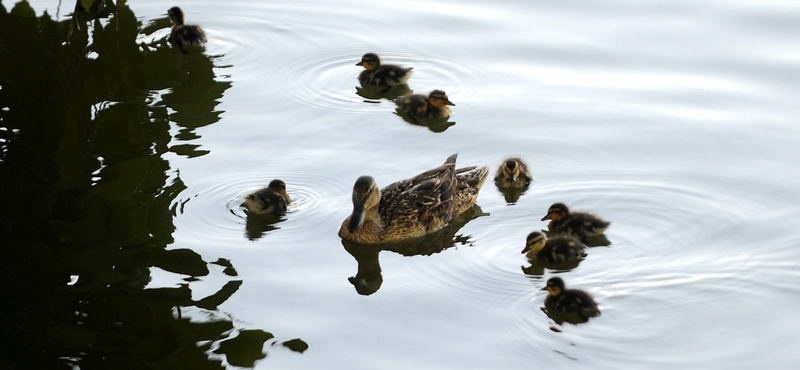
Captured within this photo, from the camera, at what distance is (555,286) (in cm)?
495

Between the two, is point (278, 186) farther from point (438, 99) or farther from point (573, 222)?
point (438, 99)

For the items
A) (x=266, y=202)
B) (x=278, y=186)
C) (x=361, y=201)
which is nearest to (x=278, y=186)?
(x=278, y=186)

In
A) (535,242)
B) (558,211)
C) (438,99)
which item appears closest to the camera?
(535,242)

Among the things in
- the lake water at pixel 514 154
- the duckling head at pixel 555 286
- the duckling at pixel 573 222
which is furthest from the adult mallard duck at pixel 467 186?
the duckling head at pixel 555 286

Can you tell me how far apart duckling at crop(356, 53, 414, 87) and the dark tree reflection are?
1027mm

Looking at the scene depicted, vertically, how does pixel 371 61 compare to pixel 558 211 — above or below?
above

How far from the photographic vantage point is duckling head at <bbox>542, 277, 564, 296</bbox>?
16.2ft

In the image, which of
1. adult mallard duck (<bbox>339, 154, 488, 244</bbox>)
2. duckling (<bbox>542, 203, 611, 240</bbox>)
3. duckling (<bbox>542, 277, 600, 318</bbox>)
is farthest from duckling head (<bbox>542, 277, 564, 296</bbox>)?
adult mallard duck (<bbox>339, 154, 488, 244</bbox>)

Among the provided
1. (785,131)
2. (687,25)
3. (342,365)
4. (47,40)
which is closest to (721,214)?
(785,131)

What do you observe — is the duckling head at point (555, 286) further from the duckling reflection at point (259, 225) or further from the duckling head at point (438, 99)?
the duckling head at point (438, 99)

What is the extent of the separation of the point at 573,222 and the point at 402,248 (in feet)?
3.00

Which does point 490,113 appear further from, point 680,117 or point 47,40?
point 47,40

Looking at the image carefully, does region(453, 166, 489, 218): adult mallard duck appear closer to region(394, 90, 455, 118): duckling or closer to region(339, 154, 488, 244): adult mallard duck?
region(339, 154, 488, 244): adult mallard duck

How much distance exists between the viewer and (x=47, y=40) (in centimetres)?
855
